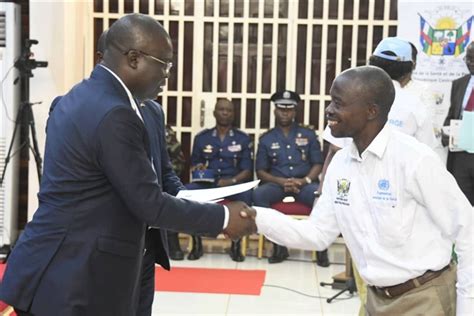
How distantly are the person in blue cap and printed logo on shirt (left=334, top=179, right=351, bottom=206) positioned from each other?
4122 mm

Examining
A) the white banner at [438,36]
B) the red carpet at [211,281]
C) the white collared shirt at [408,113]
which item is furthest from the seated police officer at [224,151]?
the white collared shirt at [408,113]

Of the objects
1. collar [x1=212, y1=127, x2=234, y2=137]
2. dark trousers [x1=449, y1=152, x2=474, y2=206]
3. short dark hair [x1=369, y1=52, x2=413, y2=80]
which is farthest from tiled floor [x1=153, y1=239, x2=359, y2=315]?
short dark hair [x1=369, y1=52, x2=413, y2=80]

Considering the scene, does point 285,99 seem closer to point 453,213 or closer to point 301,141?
point 301,141

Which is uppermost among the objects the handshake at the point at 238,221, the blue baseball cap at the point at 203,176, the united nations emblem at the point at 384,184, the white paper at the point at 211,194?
the united nations emblem at the point at 384,184

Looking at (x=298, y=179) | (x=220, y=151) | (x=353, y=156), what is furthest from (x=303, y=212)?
(x=353, y=156)

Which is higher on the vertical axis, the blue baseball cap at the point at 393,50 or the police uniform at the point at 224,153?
the blue baseball cap at the point at 393,50

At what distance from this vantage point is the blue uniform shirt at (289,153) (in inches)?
270

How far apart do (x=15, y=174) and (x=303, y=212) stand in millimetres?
2650

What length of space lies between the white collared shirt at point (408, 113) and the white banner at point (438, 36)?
2294 millimetres

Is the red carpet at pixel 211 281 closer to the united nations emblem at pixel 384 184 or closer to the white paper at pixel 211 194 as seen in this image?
the white paper at pixel 211 194

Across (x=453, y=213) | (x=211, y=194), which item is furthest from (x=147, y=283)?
(x=453, y=213)

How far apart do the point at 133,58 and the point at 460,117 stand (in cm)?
394

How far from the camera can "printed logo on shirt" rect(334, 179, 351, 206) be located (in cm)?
256

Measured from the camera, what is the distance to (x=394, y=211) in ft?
8.01
